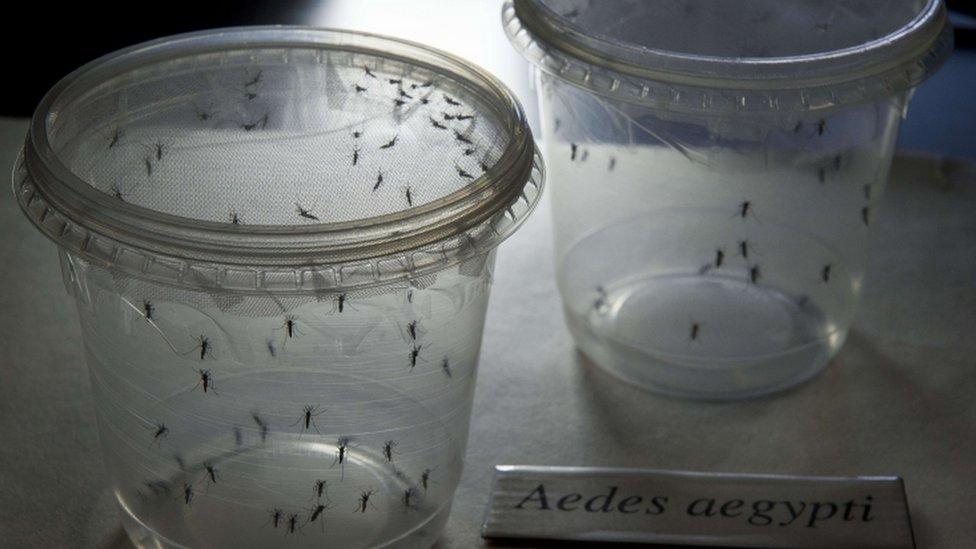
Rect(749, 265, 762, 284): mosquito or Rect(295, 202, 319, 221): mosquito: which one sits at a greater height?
Rect(295, 202, 319, 221): mosquito

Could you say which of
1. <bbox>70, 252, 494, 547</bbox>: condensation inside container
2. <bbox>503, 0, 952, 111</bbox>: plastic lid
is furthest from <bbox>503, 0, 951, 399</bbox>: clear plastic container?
<bbox>70, 252, 494, 547</bbox>: condensation inside container

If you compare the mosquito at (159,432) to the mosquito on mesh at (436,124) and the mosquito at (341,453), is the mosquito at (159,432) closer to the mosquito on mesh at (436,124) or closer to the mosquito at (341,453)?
the mosquito at (341,453)

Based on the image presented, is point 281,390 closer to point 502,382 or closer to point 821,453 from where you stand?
point 502,382

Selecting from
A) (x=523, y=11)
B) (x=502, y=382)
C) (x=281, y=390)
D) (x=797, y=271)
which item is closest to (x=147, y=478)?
(x=281, y=390)

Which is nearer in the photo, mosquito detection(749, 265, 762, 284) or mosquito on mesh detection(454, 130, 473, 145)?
mosquito on mesh detection(454, 130, 473, 145)

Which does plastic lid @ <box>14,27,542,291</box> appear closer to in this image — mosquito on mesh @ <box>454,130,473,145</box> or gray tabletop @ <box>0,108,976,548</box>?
mosquito on mesh @ <box>454,130,473,145</box>

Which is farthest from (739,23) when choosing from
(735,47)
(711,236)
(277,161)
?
(277,161)

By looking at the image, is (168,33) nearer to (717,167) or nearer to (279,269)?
(717,167)
